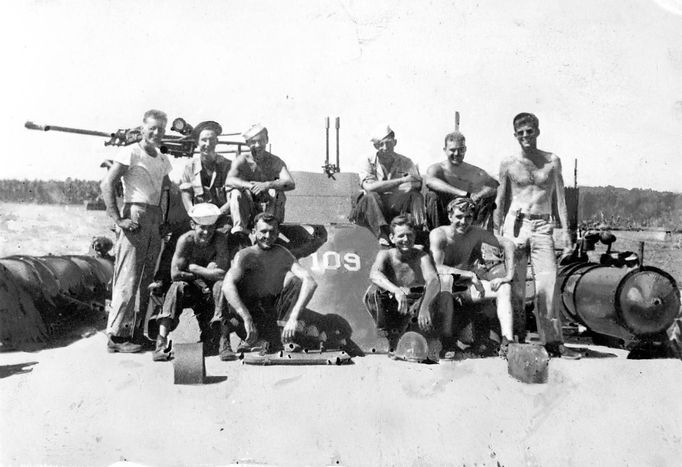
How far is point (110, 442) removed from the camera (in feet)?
18.0

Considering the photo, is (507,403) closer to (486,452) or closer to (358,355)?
(486,452)

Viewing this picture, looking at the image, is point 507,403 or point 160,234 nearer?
point 507,403

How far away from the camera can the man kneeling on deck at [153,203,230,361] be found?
265 inches

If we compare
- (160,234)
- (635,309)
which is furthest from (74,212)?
(635,309)

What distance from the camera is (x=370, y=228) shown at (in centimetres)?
765

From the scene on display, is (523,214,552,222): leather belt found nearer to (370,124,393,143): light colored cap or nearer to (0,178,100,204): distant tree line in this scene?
(370,124,393,143): light colored cap

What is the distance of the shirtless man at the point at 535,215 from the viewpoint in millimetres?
7203

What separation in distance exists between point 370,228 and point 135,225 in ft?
7.40

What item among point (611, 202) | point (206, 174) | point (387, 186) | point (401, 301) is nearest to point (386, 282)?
point (401, 301)

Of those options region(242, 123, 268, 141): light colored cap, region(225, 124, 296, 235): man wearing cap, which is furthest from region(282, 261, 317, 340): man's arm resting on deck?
region(242, 123, 268, 141): light colored cap

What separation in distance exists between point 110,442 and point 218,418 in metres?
0.79

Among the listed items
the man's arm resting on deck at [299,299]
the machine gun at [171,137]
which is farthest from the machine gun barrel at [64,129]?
the man's arm resting on deck at [299,299]

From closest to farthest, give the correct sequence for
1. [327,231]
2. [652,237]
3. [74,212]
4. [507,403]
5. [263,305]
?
1. [507,403]
2. [263,305]
3. [327,231]
4. [652,237]
5. [74,212]

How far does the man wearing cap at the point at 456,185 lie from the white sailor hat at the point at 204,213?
2.06m
